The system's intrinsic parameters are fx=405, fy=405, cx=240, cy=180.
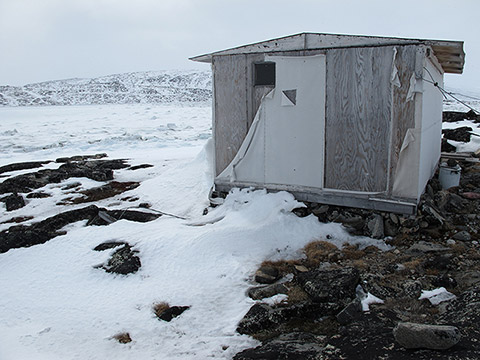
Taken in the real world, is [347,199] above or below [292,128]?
below

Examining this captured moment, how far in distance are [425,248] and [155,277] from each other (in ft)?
13.1

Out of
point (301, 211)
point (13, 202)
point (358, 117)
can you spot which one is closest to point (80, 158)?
point (13, 202)

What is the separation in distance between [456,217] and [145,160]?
10.9 m

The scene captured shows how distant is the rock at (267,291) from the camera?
16.7 ft

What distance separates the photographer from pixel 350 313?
4449mm

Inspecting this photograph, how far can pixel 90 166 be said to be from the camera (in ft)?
44.4

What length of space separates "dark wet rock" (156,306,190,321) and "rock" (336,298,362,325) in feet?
5.96

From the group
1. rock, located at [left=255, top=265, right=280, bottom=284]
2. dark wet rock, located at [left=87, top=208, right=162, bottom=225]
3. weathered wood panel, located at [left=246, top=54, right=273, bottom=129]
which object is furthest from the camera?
dark wet rock, located at [left=87, top=208, right=162, bottom=225]

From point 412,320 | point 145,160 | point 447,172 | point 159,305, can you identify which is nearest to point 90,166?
point 145,160

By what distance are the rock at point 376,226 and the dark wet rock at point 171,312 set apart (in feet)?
11.4

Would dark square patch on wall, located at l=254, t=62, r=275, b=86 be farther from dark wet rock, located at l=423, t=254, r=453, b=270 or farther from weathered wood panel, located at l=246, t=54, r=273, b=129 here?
dark wet rock, located at l=423, t=254, r=453, b=270

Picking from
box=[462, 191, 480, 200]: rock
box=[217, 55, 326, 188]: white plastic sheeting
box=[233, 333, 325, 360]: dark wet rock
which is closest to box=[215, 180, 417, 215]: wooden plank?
box=[217, 55, 326, 188]: white plastic sheeting

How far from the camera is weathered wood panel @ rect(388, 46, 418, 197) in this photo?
648 cm

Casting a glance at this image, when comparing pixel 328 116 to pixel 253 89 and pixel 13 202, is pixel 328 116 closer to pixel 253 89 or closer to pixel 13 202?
pixel 253 89
